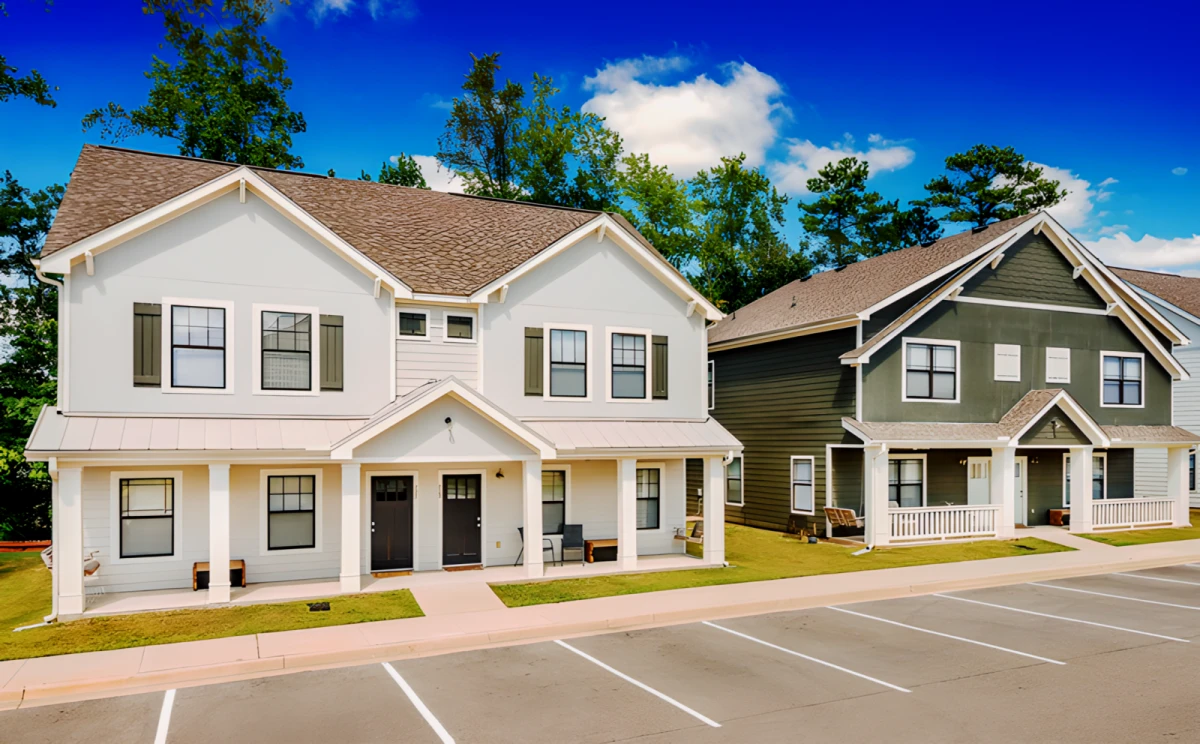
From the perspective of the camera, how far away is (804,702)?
978cm

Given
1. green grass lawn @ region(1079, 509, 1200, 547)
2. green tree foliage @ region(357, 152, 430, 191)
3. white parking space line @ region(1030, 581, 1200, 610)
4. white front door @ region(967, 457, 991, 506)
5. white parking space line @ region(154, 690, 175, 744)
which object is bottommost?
green grass lawn @ region(1079, 509, 1200, 547)

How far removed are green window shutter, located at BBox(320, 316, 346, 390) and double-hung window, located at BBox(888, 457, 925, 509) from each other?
15482 millimetres

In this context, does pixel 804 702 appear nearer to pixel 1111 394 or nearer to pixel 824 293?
pixel 824 293

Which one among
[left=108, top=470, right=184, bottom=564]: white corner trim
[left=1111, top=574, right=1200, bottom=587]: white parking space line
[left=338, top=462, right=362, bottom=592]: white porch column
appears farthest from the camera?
[left=1111, top=574, right=1200, bottom=587]: white parking space line

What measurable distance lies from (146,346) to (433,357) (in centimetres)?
551

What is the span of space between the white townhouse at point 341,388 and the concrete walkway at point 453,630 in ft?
9.17

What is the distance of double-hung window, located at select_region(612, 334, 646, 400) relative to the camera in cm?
2028

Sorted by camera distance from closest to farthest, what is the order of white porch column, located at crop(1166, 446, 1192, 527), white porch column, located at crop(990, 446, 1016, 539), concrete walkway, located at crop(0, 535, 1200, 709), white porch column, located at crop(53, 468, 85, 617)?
concrete walkway, located at crop(0, 535, 1200, 709) → white porch column, located at crop(53, 468, 85, 617) → white porch column, located at crop(990, 446, 1016, 539) → white porch column, located at crop(1166, 446, 1192, 527)

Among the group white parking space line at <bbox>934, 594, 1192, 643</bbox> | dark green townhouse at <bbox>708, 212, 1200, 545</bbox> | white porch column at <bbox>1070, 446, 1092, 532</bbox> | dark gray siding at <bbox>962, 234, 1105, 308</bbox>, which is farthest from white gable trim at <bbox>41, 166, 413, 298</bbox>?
white porch column at <bbox>1070, 446, 1092, 532</bbox>

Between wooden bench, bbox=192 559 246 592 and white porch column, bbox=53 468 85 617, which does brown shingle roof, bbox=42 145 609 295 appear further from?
wooden bench, bbox=192 559 246 592

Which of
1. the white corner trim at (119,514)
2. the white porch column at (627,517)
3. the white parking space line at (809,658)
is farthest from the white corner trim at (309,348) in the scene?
the white parking space line at (809,658)

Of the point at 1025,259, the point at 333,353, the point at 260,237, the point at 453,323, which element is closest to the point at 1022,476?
the point at 1025,259

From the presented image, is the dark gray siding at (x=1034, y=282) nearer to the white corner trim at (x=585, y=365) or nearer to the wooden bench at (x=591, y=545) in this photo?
the white corner trim at (x=585, y=365)

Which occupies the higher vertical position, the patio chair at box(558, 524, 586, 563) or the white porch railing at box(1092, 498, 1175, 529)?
the patio chair at box(558, 524, 586, 563)
